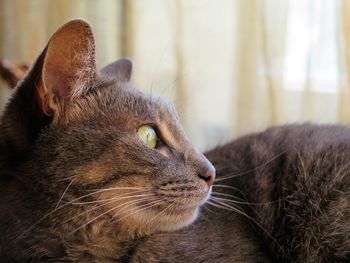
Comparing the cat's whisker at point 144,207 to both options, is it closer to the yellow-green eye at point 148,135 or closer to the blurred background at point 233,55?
the yellow-green eye at point 148,135

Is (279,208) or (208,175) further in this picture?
(279,208)

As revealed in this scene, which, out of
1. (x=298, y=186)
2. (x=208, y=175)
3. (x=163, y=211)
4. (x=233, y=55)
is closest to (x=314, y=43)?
(x=233, y=55)

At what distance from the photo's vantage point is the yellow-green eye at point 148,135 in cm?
99

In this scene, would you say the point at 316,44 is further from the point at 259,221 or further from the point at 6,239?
the point at 6,239

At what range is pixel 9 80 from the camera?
162cm

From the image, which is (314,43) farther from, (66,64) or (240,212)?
(66,64)

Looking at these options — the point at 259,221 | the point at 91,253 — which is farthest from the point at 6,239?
the point at 259,221

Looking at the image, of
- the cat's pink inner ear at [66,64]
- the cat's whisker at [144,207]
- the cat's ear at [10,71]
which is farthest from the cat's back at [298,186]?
the cat's ear at [10,71]

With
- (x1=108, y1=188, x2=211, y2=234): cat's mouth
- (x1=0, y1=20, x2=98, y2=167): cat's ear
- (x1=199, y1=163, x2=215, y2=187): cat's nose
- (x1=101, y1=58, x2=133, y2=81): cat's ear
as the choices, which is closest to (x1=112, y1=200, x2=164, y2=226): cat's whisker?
(x1=108, y1=188, x2=211, y2=234): cat's mouth

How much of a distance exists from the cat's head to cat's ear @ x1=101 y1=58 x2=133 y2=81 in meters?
0.14

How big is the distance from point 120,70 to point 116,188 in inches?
14.8

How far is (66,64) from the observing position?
37.5 inches

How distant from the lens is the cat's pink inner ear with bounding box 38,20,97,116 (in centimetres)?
92

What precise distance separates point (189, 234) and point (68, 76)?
1.30 ft
